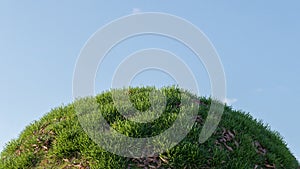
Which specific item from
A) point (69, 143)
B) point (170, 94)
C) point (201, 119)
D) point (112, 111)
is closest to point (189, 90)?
point (170, 94)

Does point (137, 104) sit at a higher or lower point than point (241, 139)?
higher

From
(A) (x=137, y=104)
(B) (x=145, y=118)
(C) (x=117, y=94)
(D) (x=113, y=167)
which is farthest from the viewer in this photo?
(C) (x=117, y=94)

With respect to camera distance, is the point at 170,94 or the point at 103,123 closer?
the point at 103,123

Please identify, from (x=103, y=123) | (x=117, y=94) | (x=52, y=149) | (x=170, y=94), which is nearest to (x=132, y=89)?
(x=117, y=94)

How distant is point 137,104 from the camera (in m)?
7.82

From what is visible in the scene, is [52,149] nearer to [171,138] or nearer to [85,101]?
[85,101]

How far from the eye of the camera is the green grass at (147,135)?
6770 millimetres

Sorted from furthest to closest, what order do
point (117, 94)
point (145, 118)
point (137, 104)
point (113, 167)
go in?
point (117, 94) < point (137, 104) < point (145, 118) < point (113, 167)

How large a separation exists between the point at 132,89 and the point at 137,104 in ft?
3.34

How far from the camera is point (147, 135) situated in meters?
7.00

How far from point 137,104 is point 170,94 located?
0.79m

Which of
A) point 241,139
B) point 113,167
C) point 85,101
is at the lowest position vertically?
point 113,167

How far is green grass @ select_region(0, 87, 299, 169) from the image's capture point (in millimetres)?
6770

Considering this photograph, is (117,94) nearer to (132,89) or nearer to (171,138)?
(132,89)
